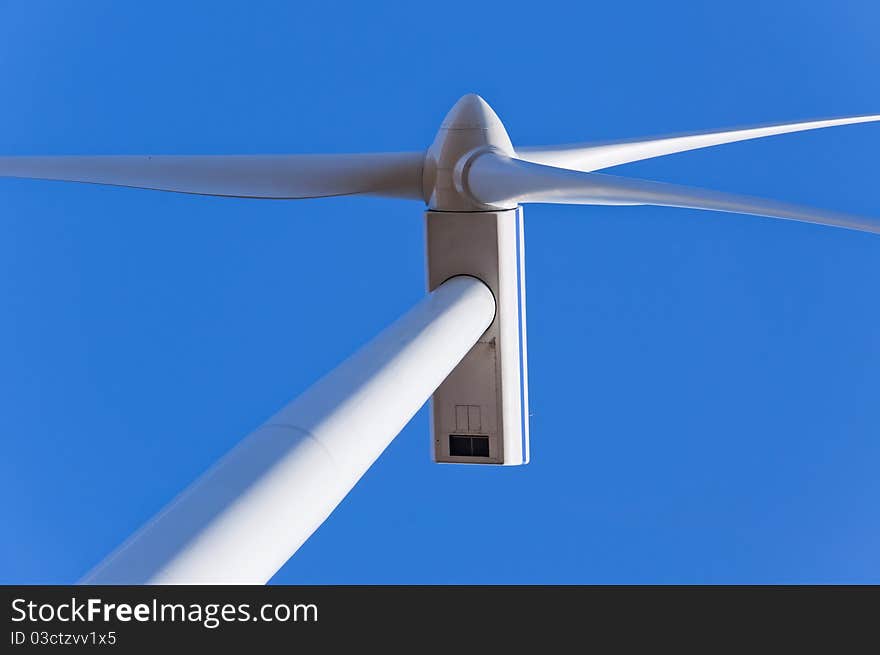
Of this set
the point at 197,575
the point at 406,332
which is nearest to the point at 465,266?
the point at 406,332

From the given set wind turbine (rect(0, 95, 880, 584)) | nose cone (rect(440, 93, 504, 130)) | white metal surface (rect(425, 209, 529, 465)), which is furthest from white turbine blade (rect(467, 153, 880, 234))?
white metal surface (rect(425, 209, 529, 465))

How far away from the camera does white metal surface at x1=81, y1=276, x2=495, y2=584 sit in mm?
4004

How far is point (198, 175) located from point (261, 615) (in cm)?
515

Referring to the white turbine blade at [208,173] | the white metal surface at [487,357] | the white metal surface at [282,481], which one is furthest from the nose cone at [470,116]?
the white metal surface at [282,481]

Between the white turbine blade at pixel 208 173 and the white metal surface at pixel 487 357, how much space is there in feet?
3.06

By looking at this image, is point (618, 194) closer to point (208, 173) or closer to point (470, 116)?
point (470, 116)

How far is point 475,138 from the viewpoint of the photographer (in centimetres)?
954

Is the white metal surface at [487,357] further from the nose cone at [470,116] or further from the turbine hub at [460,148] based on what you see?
the nose cone at [470,116]

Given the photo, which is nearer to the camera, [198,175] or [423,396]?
[423,396]

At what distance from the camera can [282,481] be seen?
4.62 meters

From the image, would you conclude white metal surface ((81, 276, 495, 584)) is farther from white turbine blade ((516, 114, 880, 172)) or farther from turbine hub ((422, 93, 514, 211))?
white turbine blade ((516, 114, 880, 172))

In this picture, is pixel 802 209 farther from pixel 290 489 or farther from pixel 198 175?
pixel 198 175

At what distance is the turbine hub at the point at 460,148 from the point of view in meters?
9.55

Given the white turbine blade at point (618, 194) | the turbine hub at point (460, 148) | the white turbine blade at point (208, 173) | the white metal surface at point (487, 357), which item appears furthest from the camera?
the white metal surface at point (487, 357)
